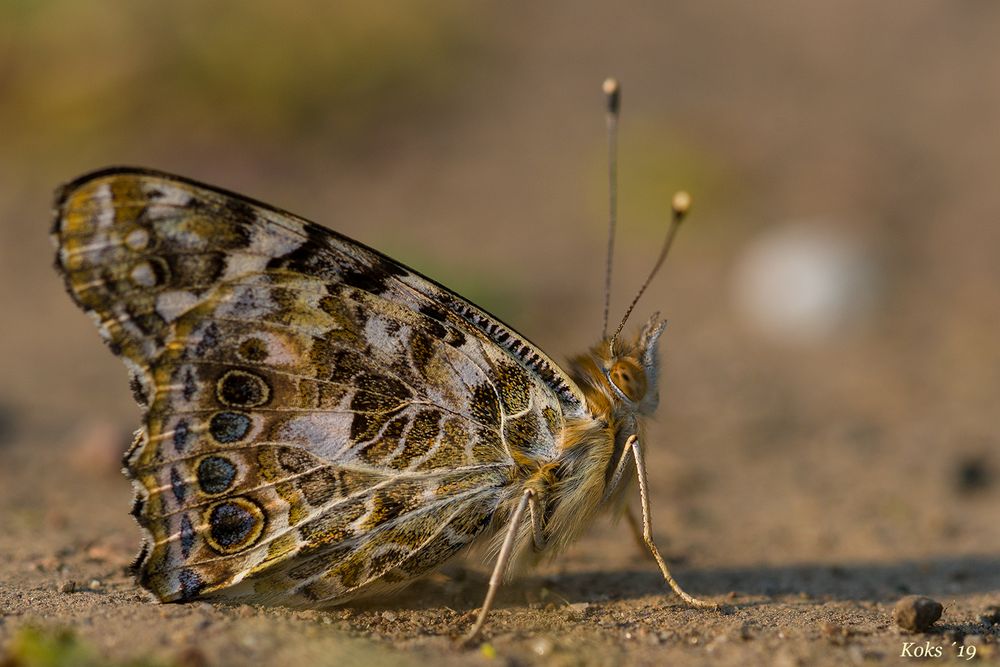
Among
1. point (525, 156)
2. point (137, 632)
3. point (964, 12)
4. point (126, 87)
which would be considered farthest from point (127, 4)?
point (964, 12)

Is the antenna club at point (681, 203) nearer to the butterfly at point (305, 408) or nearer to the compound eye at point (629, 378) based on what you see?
the compound eye at point (629, 378)

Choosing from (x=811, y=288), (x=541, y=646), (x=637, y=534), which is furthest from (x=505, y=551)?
(x=811, y=288)

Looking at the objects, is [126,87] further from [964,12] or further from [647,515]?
[964,12]

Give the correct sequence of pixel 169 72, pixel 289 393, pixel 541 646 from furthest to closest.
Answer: pixel 169 72, pixel 289 393, pixel 541 646

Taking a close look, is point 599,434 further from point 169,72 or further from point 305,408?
point 169,72

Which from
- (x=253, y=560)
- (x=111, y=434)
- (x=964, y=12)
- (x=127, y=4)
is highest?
(x=964, y=12)

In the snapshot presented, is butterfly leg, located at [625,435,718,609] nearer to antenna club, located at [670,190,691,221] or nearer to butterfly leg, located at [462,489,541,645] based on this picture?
butterfly leg, located at [462,489,541,645]

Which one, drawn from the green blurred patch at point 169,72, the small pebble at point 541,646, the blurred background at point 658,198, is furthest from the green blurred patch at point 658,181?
the small pebble at point 541,646
